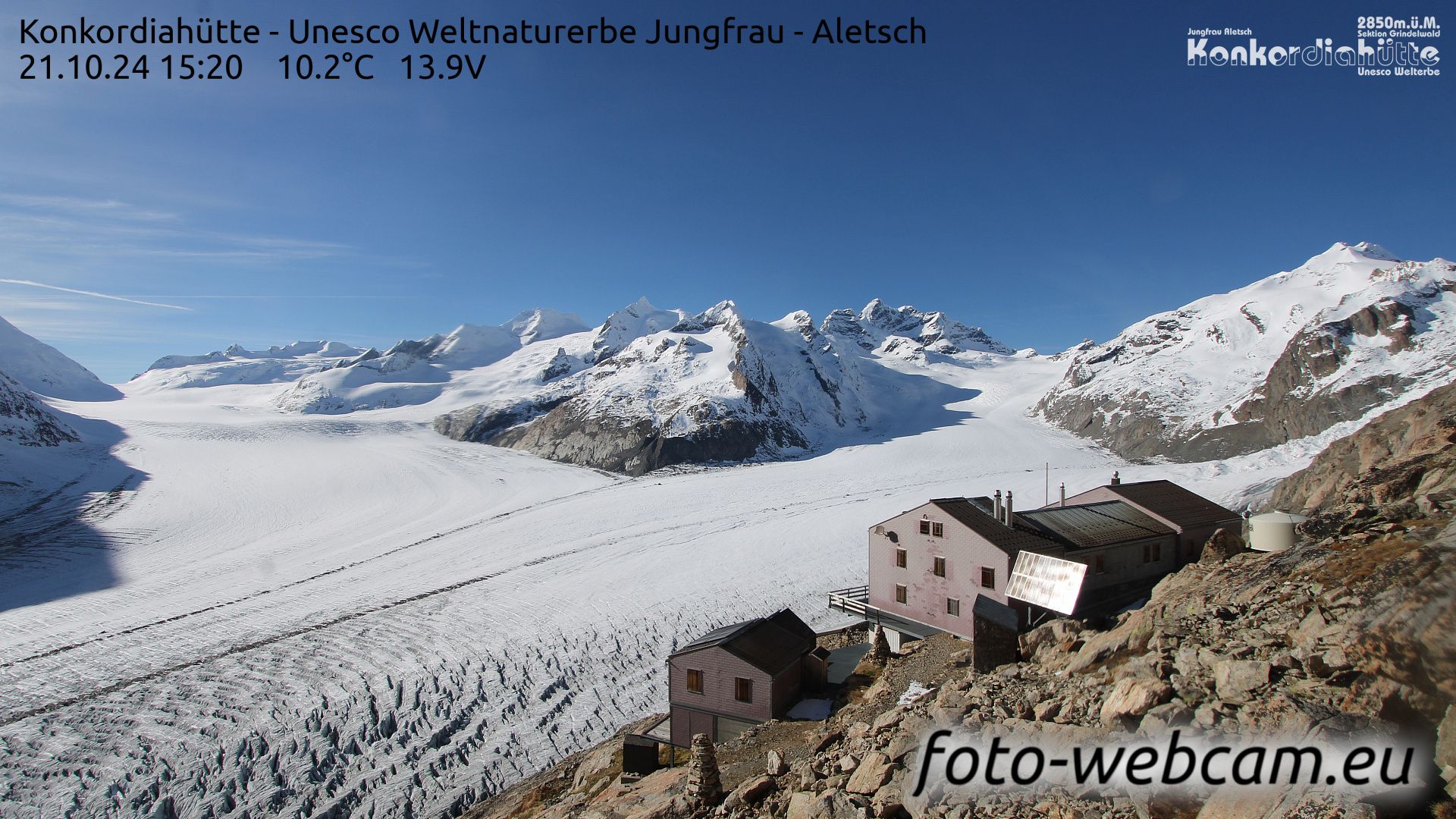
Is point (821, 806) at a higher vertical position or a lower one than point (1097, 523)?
lower

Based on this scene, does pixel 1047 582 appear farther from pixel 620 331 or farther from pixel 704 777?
pixel 620 331

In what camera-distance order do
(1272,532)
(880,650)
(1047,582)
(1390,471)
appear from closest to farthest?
1. (1390,471)
2. (1047,582)
3. (1272,532)
4. (880,650)

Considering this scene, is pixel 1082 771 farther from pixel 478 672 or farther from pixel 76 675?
pixel 76 675

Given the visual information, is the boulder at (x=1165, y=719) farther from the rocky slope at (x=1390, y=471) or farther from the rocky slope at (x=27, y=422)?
the rocky slope at (x=27, y=422)

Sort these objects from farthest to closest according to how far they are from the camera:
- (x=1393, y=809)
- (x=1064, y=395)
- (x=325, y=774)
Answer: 1. (x=1064, y=395)
2. (x=325, y=774)
3. (x=1393, y=809)

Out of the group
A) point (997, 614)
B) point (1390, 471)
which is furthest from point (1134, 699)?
point (1390, 471)

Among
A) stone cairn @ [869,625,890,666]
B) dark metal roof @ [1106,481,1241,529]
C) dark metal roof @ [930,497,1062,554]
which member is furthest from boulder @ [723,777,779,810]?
dark metal roof @ [1106,481,1241,529]

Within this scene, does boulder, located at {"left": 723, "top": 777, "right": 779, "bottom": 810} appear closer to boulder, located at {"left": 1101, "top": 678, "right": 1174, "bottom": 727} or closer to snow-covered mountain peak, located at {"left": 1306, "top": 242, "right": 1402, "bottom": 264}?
boulder, located at {"left": 1101, "top": 678, "right": 1174, "bottom": 727}

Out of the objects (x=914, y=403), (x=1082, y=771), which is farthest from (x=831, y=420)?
(x=1082, y=771)
